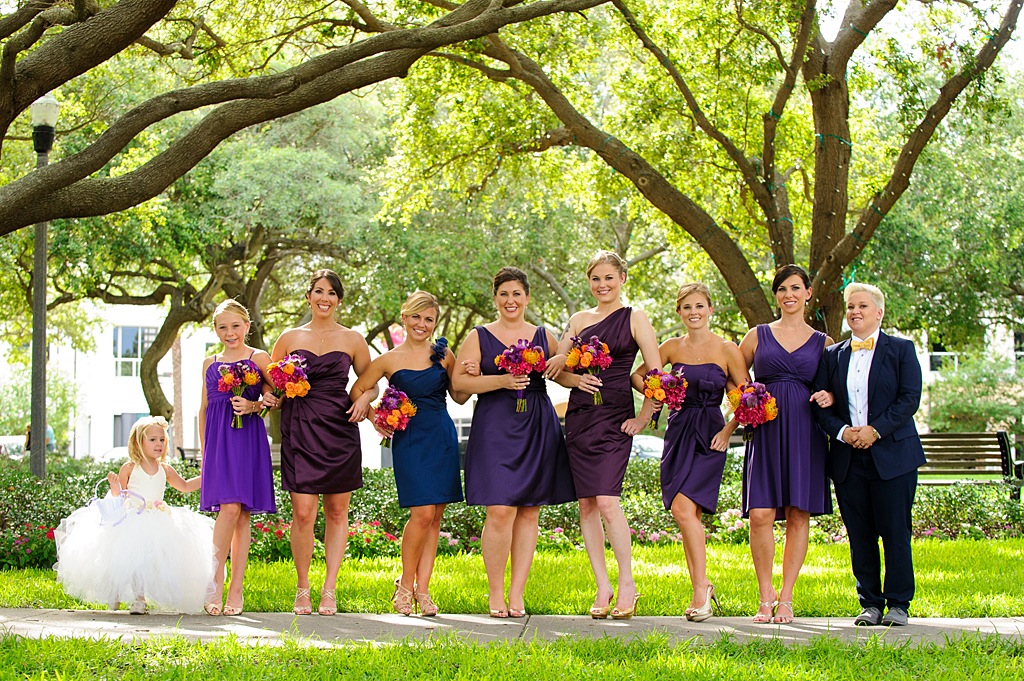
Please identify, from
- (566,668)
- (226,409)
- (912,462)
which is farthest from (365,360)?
(912,462)

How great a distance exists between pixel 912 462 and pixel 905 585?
761 mm

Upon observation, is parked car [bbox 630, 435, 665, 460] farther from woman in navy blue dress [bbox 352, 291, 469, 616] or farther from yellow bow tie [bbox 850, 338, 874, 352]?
yellow bow tie [bbox 850, 338, 874, 352]

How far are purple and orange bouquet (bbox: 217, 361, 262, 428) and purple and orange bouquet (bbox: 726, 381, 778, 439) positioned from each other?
3.18 meters

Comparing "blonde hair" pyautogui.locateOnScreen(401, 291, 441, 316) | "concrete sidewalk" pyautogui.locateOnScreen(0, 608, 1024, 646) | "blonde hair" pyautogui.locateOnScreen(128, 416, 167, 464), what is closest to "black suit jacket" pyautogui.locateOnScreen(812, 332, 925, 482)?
"concrete sidewalk" pyautogui.locateOnScreen(0, 608, 1024, 646)

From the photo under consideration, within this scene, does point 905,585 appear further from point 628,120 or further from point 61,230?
point 61,230

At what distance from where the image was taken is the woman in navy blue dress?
24.2 ft

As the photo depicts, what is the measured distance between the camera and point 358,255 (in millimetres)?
23656

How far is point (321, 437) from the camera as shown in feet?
24.5

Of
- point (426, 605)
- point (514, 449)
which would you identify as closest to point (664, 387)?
point (514, 449)

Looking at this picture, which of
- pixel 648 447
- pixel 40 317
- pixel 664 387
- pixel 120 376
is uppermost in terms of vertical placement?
pixel 120 376

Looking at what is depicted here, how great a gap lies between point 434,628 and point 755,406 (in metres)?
2.40

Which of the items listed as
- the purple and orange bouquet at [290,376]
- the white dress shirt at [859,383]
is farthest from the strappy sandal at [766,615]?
the purple and orange bouquet at [290,376]

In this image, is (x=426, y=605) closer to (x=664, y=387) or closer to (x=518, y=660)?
(x=518, y=660)

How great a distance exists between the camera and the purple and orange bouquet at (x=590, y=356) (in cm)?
705
